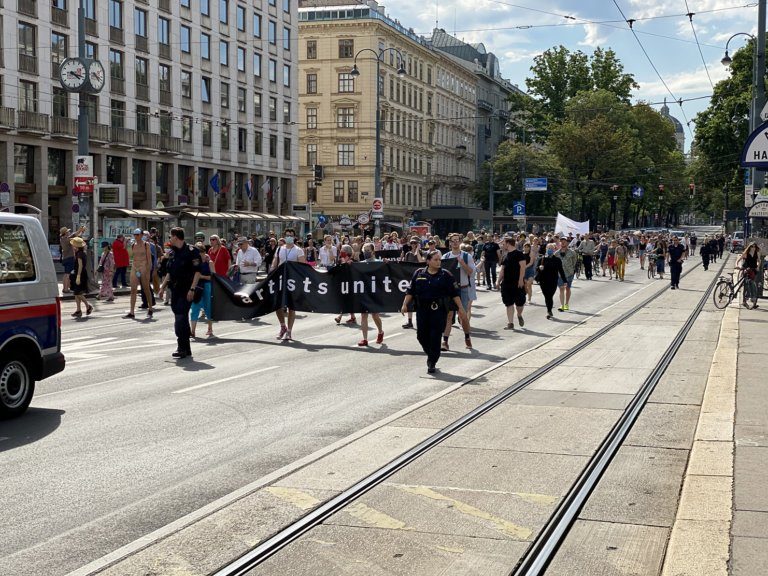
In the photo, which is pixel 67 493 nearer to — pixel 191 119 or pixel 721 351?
pixel 721 351

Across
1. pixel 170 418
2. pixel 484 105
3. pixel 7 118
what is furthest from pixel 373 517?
pixel 484 105

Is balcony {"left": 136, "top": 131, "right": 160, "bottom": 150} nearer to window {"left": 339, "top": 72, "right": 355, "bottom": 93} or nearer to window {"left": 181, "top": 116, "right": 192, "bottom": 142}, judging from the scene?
window {"left": 181, "top": 116, "right": 192, "bottom": 142}

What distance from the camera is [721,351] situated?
574 inches

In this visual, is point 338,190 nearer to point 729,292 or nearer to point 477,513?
point 729,292

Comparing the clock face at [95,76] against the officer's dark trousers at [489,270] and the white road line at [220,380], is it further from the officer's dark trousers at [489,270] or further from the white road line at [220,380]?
the white road line at [220,380]

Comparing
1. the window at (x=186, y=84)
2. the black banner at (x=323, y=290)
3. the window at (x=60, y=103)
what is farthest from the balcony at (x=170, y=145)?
the black banner at (x=323, y=290)

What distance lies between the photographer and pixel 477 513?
6.57 metres

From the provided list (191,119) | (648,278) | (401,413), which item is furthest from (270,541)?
(191,119)

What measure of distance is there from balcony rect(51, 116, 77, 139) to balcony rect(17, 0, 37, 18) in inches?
179

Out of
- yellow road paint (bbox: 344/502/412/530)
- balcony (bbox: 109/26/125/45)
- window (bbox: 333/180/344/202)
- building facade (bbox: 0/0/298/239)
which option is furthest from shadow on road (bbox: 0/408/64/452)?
window (bbox: 333/180/344/202)

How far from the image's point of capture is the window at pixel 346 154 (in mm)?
84938

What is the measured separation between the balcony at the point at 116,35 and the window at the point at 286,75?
69.5ft

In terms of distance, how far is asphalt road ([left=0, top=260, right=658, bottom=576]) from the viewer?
253 inches

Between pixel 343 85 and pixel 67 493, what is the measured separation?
261 ft
